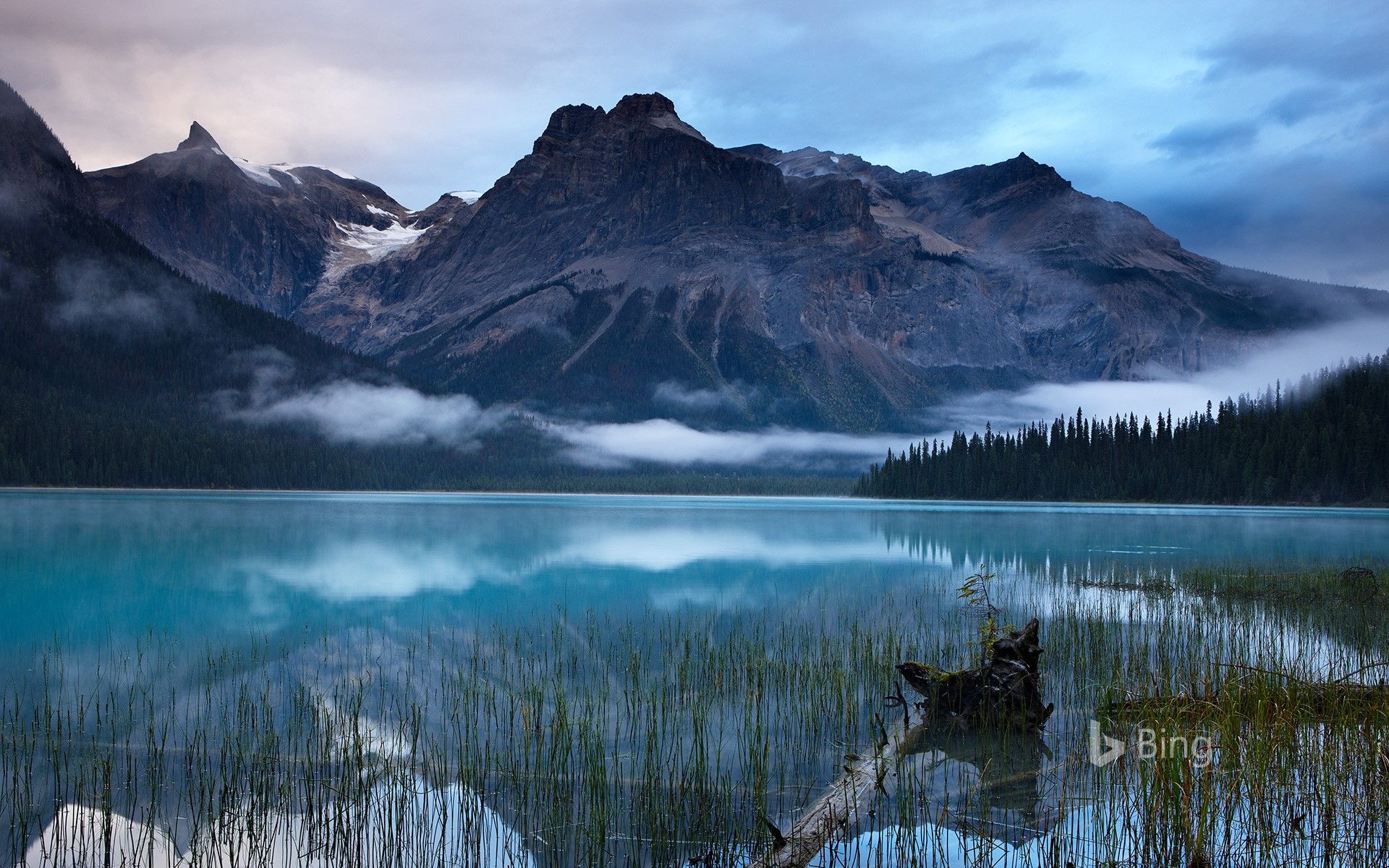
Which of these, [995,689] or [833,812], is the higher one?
[995,689]

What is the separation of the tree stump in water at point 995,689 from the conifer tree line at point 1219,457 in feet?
421

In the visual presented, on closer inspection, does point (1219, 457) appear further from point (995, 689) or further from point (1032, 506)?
point (995, 689)

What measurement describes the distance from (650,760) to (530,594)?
810 inches

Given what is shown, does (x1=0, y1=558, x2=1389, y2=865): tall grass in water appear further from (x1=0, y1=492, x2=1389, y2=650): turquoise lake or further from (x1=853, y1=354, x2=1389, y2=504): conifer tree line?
(x1=853, y1=354, x2=1389, y2=504): conifer tree line

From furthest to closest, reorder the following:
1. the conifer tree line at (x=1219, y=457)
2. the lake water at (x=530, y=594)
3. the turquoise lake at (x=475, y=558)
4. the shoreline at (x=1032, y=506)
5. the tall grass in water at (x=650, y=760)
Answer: the conifer tree line at (x=1219, y=457), the shoreline at (x=1032, y=506), the turquoise lake at (x=475, y=558), the lake water at (x=530, y=594), the tall grass in water at (x=650, y=760)

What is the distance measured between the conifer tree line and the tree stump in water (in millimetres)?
128303

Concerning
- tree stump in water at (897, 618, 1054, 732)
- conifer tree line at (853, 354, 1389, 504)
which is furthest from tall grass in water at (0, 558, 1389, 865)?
conifer tree line at (853, 354, 1389, 504)

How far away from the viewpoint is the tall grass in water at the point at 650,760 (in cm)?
874

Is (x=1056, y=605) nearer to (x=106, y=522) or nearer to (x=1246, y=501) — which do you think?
(x=106, y=522)

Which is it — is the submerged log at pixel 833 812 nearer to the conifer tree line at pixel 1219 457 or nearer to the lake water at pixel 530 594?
the lake water at pixel 530 594

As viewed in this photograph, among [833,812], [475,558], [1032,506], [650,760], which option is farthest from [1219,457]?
[833,812]

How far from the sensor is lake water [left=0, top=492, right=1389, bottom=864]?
50.7 ft

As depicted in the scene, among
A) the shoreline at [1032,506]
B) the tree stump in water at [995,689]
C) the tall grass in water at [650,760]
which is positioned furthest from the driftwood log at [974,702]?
the shoreline at [1032,506]

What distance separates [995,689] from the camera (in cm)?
1263
